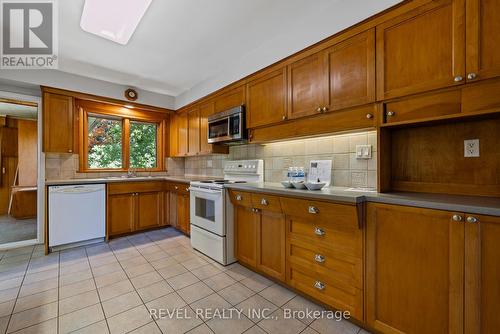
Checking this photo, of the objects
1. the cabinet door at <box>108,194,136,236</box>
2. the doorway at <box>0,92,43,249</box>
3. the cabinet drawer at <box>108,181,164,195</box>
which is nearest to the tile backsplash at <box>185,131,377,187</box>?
the cabinet drawer at <box>108,181,164,195</box>

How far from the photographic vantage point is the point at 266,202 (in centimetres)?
201

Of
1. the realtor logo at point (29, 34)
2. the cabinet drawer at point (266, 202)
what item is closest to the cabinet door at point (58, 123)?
the realtor logo at point (29, 34)

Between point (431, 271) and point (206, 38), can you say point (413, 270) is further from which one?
point (206, 38)

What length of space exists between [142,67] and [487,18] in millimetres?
3364

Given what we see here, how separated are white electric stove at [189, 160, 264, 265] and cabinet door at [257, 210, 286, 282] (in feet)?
1.37

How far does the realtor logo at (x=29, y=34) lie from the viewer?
→ 74.8 inches

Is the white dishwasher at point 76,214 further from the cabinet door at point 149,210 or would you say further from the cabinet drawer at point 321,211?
the cabinet drawer at point 321,211

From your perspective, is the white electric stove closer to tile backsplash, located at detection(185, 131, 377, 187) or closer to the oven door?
the oven door

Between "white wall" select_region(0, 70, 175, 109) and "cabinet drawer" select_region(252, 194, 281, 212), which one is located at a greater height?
"white wall" select_region(0, 70, 175, 109)

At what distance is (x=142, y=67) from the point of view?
3014 millimetres

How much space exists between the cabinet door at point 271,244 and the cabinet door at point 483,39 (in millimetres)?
1556

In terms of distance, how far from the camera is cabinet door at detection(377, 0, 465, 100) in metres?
1.25

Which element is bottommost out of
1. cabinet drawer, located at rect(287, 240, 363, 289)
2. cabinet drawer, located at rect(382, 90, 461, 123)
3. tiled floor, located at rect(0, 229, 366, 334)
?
tiled floor, located at rect(0, 229, 366, 334)

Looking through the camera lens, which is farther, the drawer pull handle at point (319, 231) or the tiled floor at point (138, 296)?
the drawer pull handle at point (319, 231)
